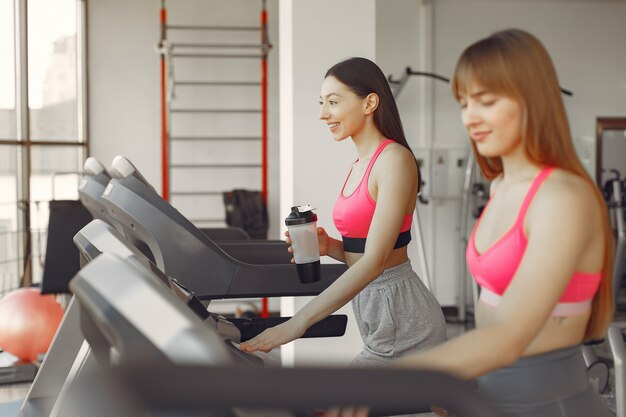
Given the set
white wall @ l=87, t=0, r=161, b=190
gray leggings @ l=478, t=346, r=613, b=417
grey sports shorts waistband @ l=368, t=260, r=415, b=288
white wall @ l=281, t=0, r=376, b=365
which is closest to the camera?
gray leggings @ l=478, t=346, r=613, b=417

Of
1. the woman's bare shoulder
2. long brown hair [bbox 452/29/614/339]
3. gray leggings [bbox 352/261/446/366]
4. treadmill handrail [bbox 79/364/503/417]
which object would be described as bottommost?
gray leggings [bbox 352/261/446/366]

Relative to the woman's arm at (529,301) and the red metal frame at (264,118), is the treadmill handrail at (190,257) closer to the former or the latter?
the woman's arm at (529,301)

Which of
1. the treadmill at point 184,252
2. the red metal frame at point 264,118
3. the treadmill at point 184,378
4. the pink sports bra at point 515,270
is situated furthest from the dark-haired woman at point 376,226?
the red metal frame at point 264,118

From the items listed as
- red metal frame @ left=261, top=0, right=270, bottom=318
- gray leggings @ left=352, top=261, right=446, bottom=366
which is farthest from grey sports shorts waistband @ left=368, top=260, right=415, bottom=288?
red metal frame @ left=261, top=0, right=270, bottom=318

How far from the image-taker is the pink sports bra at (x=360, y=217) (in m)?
2.08

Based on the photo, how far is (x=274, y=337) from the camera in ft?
5.65

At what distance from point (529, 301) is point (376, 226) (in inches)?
33.0

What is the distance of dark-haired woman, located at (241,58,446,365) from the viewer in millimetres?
1914

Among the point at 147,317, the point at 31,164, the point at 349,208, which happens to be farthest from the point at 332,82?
the point at 31,164

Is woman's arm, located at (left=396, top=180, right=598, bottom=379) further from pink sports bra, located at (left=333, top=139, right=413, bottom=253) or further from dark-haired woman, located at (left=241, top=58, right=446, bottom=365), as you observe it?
pink sports bra, located at (left=333, top=139, right=413, bottom=253)

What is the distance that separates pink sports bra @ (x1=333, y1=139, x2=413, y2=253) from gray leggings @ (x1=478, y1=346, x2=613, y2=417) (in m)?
0.85

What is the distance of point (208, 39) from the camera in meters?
6.68

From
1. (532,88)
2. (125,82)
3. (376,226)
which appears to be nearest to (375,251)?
(376,226)

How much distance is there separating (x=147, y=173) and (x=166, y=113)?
0.55 meters
